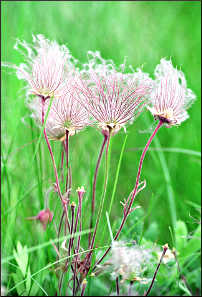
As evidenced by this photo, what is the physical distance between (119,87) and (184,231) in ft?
1.51

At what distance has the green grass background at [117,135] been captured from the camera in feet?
3.51

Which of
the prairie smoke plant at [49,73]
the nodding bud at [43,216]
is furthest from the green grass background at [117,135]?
the prairie smoke plant at [49,73]

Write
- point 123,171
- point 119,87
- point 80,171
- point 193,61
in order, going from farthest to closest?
point 193,61
point 123,171
point 80,171
point 119,87

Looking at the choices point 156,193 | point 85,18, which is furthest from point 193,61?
point 156,193

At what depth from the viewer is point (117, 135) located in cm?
169

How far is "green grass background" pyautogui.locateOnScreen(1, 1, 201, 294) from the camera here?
107 cm

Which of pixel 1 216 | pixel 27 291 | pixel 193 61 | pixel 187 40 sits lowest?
pixel 27 291

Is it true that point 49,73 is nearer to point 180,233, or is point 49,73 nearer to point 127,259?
point 127,259

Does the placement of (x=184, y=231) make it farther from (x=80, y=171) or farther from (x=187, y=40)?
(x=187, y=40)

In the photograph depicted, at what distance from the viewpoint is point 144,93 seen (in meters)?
0.70

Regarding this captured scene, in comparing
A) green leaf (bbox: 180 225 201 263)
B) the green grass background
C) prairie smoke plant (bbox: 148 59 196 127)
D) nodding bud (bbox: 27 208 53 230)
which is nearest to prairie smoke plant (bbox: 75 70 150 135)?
prairie smoke plant (bbox: 148 59 196 127)

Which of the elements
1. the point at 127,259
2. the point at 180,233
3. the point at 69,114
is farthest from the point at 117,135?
the point at 127,259

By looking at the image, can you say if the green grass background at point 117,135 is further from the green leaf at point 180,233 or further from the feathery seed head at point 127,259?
the feathery seed head at point 127,259

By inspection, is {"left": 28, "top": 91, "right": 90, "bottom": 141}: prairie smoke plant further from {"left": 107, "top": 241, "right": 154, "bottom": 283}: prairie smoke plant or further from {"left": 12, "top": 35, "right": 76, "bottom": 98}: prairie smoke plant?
{"left": 107, "top": 241, "right": 154, "bottom": 283}: prairie smoke plant
